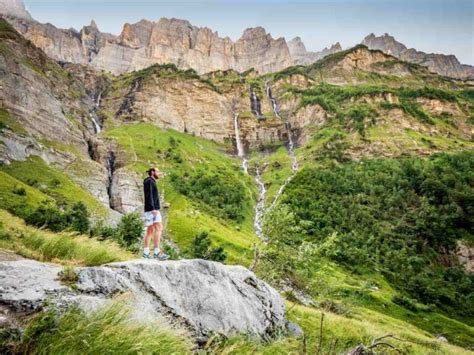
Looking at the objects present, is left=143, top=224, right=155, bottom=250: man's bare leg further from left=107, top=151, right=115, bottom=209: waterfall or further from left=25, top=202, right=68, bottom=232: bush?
left=107, top=151, right=115, bottom=209: waterfall

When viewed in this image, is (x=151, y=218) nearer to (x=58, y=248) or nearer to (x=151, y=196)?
(x=151, y=196)

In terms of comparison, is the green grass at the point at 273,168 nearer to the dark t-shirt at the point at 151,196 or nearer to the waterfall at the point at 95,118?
the waterfall at the point at 95,118

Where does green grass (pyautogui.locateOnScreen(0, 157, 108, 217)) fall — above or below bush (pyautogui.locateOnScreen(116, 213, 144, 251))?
above

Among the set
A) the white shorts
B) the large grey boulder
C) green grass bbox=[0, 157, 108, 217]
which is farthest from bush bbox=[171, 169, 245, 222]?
the large grey boulder

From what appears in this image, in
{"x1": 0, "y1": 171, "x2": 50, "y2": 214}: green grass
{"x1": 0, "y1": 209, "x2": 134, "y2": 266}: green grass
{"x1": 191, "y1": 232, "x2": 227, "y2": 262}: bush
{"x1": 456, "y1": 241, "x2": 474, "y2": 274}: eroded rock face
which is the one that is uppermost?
{"x1": 0, "y1": 209, "x2": 134, "y2": 266}: green grass

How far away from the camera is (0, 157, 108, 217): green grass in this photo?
2980 inches

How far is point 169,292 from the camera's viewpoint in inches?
386

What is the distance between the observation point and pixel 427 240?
4122 inches

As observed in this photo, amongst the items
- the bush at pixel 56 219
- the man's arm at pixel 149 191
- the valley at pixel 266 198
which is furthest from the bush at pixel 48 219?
the man's arm at pixel 149 191

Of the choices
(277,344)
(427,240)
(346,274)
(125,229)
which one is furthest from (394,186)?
(277,344)

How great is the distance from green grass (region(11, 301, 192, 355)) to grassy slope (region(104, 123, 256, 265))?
45.3 meters

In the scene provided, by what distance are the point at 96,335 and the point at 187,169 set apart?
128348mm

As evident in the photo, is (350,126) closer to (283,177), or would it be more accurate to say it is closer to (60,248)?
(283,177)

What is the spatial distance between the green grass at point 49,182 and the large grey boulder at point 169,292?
67508mm
